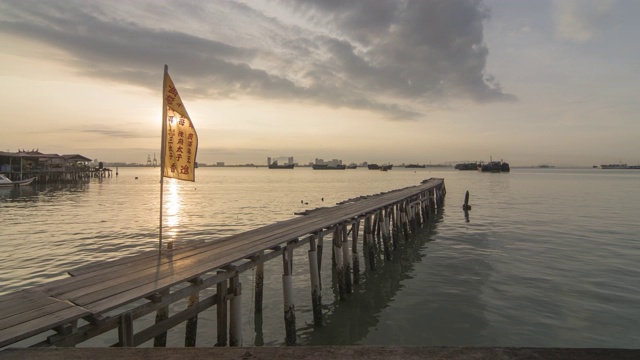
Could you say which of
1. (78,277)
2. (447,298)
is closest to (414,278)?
(447,298)

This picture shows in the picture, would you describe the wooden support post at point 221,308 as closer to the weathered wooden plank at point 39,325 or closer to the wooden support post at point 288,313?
the wooden support post at point 288,313

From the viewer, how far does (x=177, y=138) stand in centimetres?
793

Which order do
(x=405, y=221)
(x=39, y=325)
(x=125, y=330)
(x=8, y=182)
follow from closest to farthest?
(x=39, y=325), (x=125, y=330), (x=405, y=221), (x=8, y=182)

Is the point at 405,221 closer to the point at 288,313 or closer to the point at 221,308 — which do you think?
the point at 288,313

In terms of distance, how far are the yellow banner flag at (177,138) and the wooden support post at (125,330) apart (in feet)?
11.8

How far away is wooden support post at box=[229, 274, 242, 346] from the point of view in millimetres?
6527

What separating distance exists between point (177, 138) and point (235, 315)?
163 inches

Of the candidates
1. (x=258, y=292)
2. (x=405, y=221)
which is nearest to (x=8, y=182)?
(x=405, y=221)

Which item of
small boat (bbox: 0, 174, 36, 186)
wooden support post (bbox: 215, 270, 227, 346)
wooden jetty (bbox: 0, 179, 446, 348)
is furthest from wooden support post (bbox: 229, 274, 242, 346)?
small boat (bbox: 0, 174, 36, 186)

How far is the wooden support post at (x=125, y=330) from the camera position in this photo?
4672 millimetres

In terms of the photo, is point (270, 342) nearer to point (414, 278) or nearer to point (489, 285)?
point (414, 278)

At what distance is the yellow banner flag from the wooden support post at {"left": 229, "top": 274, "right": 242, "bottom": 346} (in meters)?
2.77

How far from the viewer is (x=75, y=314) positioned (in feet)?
14.3

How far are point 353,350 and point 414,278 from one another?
36.1ft
